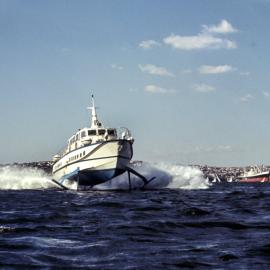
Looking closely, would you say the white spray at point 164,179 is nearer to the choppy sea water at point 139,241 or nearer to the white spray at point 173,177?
the white spray at point 173,177

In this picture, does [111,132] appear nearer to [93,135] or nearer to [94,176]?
[93,135]

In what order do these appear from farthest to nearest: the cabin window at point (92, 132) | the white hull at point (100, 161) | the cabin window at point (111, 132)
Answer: the cabin window at point (111, 132), the cabin window at point (92, 132), the white hull at point (100, 161)

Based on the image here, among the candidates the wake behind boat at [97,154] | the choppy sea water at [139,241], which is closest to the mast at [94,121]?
the wake behind boat at [97,154]

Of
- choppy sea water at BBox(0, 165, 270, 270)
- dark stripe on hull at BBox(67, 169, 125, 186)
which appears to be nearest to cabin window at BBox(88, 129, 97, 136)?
dark stripe on hull at BBox(67, 169, 125, 186)

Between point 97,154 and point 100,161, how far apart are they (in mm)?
863

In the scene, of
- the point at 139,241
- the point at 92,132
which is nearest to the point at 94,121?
the point at 92,132

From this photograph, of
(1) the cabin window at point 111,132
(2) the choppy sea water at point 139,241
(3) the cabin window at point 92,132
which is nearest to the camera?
(2) the choppy sea water at point 139,241

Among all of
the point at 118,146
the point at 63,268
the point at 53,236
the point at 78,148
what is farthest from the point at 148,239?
the point at 78,148

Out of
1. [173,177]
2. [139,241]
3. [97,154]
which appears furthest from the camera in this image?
[173,177]

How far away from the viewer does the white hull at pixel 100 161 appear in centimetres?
5272

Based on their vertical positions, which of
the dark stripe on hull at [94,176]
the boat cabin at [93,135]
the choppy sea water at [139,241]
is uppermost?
the boat cabin at [93,135]

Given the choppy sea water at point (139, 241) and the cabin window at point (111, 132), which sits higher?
the cabin window at point (111, 132)

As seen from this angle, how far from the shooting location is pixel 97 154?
53094 millimetres

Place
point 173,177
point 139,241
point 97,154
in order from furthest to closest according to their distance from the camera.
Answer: point 173,177 < point 97,154 < point 139,241
